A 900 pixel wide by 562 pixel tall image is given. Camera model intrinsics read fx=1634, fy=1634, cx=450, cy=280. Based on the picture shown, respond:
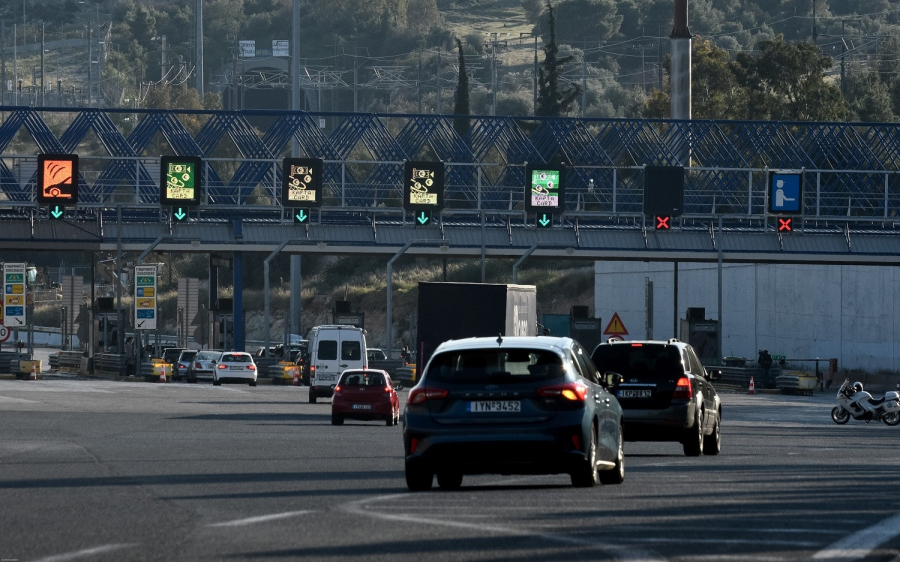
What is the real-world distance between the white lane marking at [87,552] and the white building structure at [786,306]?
54.2m

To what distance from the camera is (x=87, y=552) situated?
36.5 ft

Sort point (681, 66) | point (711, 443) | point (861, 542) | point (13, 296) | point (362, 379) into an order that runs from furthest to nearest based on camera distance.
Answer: point (681, 66) < point (13, 296) < point (362, 379) < point (711, 443) < point (861, 542)

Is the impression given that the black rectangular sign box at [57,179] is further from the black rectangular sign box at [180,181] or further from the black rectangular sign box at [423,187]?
the black rectangular sign box at [423,187]

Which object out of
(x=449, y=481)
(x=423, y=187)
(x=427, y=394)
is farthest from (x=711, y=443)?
(x=423, y=187)

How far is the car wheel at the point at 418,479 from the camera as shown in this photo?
15547 mm

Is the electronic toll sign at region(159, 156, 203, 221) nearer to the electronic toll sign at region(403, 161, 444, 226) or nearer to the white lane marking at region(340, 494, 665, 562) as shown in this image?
the electronic toll sign at region(403, 161, 444, 226)

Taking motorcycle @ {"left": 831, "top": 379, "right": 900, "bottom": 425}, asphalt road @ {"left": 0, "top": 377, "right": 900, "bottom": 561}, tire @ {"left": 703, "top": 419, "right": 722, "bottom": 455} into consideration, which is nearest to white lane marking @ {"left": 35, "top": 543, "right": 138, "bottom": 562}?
asphalt road @ {"left": 0, "top": 377, "right": 900, "bottom": 561}

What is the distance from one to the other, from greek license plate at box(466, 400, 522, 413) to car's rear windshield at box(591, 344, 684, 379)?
24.0 ft

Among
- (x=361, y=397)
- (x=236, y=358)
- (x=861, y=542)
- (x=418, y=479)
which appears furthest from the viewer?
(x=236, y=358)

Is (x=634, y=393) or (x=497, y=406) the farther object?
(x=634, y=393)

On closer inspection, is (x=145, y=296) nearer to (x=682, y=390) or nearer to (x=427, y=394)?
(x=682, y=390)

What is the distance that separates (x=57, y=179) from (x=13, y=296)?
14.3 ft

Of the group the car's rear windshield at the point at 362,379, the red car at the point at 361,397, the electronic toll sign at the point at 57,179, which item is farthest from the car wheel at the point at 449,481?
the electronic toll sign at the point at 57,179

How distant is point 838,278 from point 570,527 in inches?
2316
